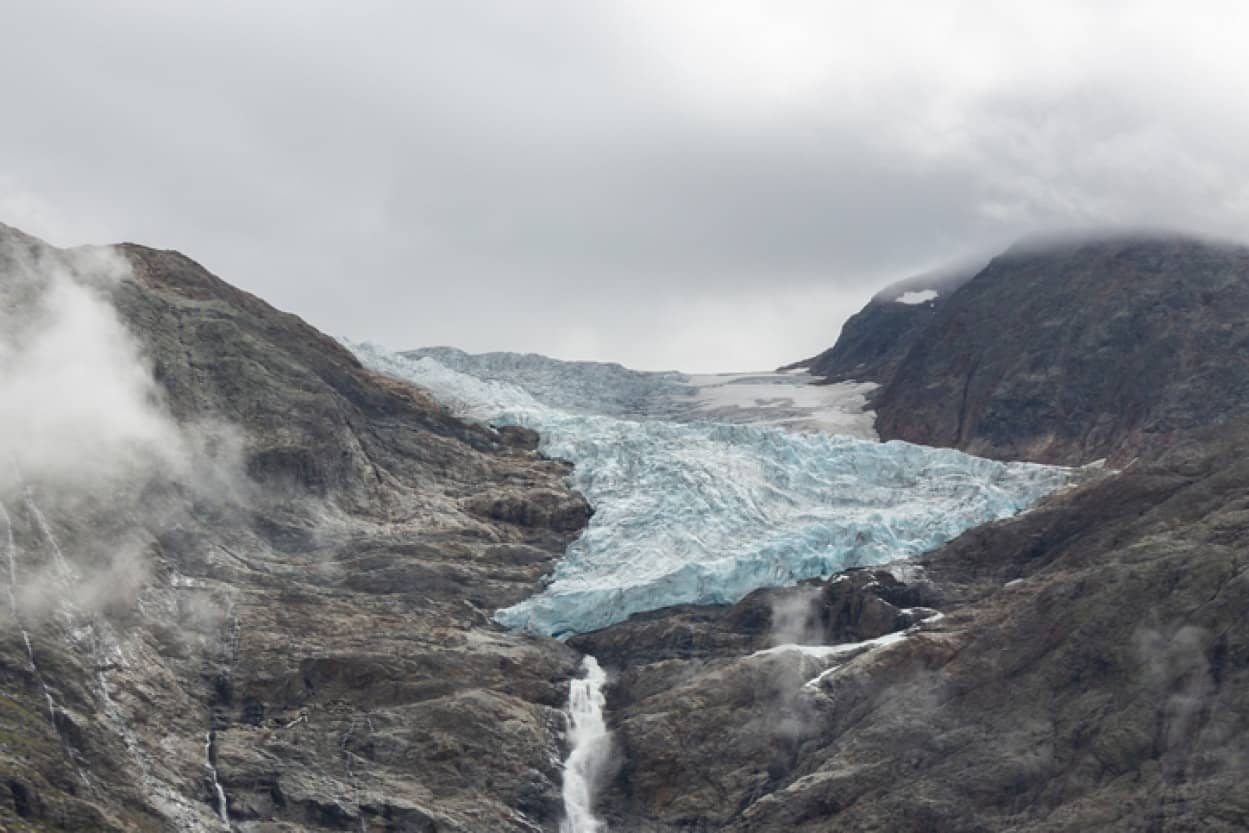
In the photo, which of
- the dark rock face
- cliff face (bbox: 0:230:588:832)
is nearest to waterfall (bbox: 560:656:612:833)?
cliff face (bbox: 0:230:588:832)

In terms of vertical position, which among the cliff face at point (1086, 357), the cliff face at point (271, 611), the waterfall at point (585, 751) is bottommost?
the waterfall at point (585, 751)

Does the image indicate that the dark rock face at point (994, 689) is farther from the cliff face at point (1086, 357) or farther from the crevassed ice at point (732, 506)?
the cliff face at point (1086, 357)

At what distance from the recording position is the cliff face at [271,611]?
97062 mm

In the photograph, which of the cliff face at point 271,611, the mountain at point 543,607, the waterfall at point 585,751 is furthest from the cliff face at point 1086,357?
the waterfall at point 585,751

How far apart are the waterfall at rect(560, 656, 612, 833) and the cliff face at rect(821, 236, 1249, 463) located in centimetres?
5939

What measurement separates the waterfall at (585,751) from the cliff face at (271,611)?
100 cm

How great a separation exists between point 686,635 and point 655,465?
2346 cm

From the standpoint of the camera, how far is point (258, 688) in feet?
351

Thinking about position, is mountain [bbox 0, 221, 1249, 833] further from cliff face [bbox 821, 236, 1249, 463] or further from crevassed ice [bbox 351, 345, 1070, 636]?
cliff face [bbox 821, 236, 1249, 463]

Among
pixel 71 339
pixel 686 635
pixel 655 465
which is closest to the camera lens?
pixel 686 635

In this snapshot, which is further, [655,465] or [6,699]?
[655,465]

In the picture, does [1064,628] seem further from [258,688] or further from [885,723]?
[258,688]

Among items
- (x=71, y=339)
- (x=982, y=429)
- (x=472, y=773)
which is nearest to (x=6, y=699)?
(x=472, y=773)

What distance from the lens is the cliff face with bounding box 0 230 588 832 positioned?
9706cm
